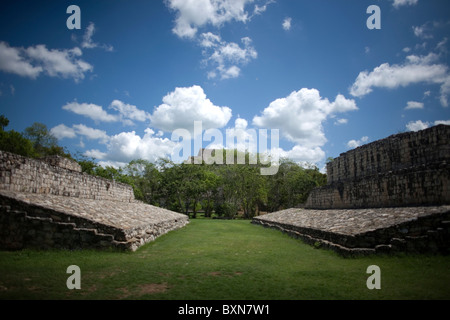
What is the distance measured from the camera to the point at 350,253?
25.7ft

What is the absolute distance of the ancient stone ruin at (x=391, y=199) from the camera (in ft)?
25.2

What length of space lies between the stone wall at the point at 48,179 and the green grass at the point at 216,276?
3699 mm

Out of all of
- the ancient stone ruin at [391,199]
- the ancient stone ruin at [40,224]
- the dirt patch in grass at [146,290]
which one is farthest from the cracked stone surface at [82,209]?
the ancient stone ruin at [391,199]

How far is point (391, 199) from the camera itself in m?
12.1

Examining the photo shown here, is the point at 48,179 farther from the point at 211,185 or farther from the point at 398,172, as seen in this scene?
the point at 211,185

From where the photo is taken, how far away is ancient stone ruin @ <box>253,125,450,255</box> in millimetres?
7695

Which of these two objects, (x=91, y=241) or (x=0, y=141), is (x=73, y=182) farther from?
(x=0, y=141)

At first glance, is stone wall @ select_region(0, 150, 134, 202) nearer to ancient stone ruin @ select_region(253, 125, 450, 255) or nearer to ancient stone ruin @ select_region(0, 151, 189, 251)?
ancient stone ruin @ select_region(0, 151, 189, 251)

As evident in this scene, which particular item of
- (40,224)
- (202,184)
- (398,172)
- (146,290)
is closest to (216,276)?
(146,290)

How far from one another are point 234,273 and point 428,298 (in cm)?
373

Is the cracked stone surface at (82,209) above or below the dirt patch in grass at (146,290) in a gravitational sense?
above

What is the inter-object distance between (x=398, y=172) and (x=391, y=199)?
4.30 ft

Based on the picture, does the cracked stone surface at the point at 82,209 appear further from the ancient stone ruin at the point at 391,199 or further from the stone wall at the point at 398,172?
the stone wall at the point at 398,172
